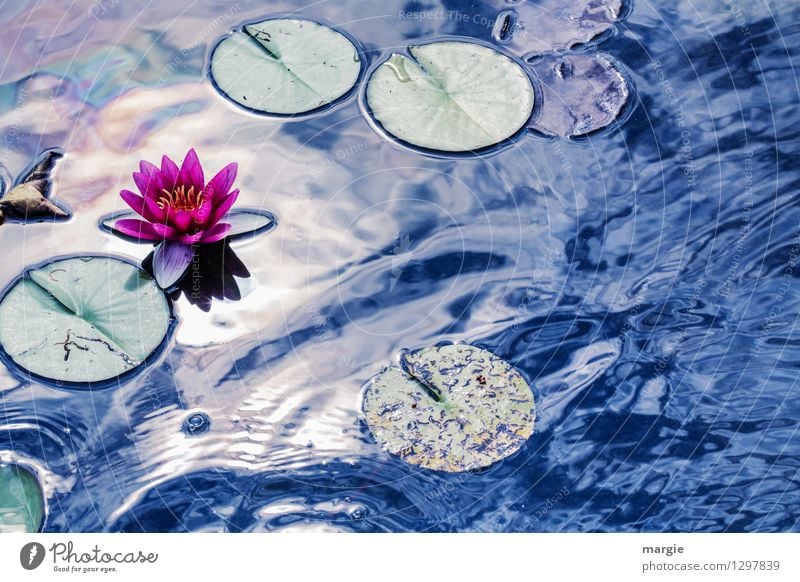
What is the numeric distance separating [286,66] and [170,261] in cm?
104

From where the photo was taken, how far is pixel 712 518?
9.83ft

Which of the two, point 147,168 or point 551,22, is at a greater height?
point 551,22

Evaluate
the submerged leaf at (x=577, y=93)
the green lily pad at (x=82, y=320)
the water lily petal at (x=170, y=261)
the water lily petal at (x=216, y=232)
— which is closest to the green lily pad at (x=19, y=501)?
the green lily pad at (x=82, y=320)

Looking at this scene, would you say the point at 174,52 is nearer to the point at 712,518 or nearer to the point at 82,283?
the point at 82,283

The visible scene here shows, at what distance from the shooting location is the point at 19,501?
2.93 meters

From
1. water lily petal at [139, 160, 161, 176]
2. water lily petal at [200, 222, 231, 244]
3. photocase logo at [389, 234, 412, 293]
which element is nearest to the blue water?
photocase logo at [389, 234, 412, 293]

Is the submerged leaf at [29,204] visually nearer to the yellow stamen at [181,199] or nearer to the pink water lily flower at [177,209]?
the pink water lily flower at [177,209]

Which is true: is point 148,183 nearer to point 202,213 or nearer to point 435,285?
point 202,213

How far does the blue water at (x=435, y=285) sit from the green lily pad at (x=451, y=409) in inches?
2.4

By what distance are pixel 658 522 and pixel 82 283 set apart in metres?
2.12

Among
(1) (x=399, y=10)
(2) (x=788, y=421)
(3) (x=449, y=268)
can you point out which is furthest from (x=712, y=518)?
(1) (x=399, y=10)

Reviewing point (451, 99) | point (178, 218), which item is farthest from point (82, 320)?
point (451, 99)

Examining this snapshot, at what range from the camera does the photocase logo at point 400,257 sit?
3.49 m
